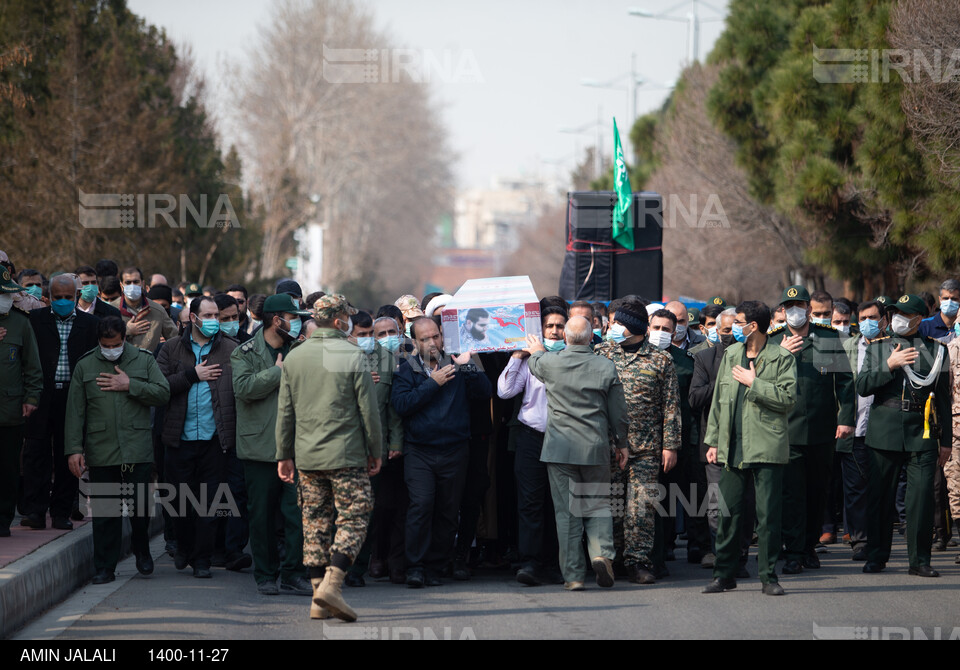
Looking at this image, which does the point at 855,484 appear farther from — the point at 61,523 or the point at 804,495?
the point at 61,523

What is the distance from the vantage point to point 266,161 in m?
48.0

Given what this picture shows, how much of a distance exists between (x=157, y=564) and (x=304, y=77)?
48.0m

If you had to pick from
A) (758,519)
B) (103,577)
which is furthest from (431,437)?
(103,577)

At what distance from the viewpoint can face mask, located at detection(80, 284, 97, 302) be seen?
39.1 ft

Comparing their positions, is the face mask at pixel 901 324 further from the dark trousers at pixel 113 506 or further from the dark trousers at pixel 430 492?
the dark trousers at pixel 113 506

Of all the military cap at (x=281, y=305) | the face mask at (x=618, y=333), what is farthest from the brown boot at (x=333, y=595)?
the face mask at (x=618, y=333)

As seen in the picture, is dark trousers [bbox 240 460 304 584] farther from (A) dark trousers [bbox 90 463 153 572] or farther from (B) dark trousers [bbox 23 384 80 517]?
(B) dark trousers [bbox 23 384 80 517]

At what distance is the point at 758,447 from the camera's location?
9.22m

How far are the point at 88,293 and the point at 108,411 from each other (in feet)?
9.14

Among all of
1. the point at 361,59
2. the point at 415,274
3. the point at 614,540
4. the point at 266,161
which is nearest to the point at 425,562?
the point at 614,540

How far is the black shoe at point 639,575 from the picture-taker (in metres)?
9.86

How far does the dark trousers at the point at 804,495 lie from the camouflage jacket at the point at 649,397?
1.14m

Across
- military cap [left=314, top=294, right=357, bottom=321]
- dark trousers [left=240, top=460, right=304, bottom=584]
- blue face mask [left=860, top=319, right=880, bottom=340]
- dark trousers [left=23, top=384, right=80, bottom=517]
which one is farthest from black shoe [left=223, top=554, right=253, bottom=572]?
blue face mask [left=860, top=319, right=880, bottom=340]
